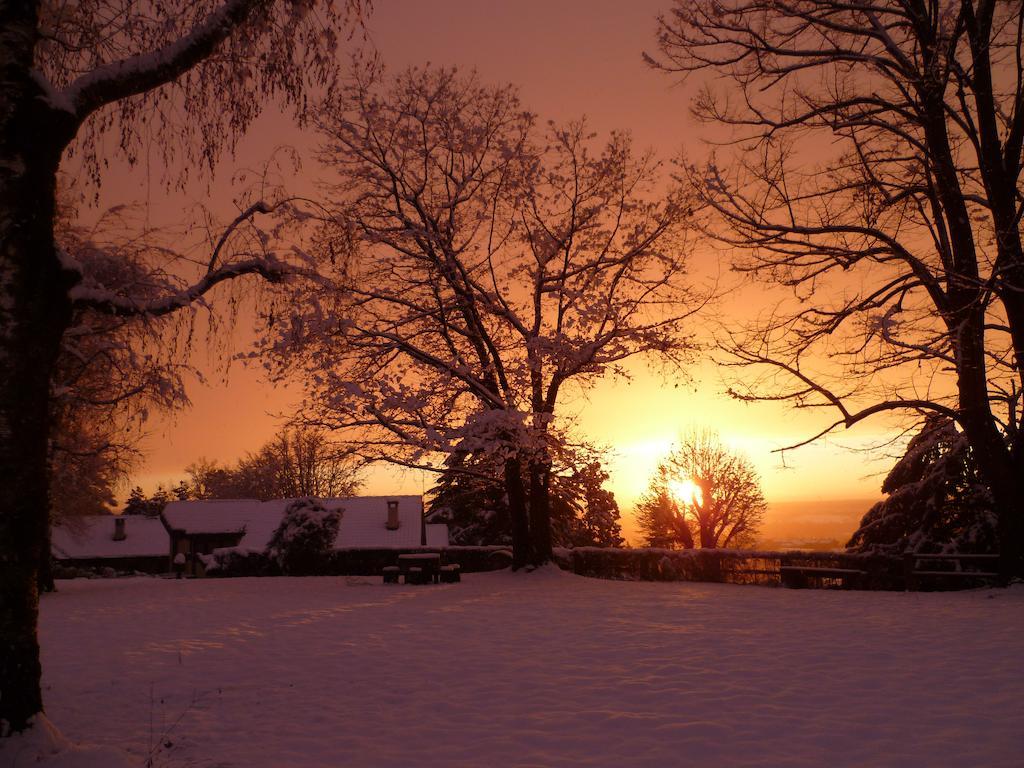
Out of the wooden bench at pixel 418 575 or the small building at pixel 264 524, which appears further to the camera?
the small building at pixel 264 524

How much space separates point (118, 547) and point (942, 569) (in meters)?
50.6

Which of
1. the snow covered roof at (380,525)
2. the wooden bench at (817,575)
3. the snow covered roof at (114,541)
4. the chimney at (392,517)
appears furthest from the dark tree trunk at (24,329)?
the snow covered roof at (114,541)

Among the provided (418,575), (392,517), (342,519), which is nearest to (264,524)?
(342,519)

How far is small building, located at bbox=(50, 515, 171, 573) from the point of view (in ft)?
166

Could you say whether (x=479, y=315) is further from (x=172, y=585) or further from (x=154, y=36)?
(x=154, y=36)

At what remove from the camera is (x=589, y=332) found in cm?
2270

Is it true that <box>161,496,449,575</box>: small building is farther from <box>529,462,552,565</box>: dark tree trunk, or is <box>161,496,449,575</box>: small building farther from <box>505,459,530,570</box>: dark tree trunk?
Result: <box>529,462,552,565</box>: dark tree trunk

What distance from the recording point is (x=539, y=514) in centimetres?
2342

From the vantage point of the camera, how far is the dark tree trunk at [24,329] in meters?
5.91

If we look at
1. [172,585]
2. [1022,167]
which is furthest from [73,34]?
[172,585]

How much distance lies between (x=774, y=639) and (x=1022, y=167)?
36.2ft

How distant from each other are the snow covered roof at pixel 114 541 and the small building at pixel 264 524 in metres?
2.34

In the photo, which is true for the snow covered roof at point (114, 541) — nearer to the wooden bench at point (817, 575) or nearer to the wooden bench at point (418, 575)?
the wooden bench at point (418, 575)

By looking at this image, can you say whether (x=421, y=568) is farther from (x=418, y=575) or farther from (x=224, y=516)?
(x=224, y=516)
